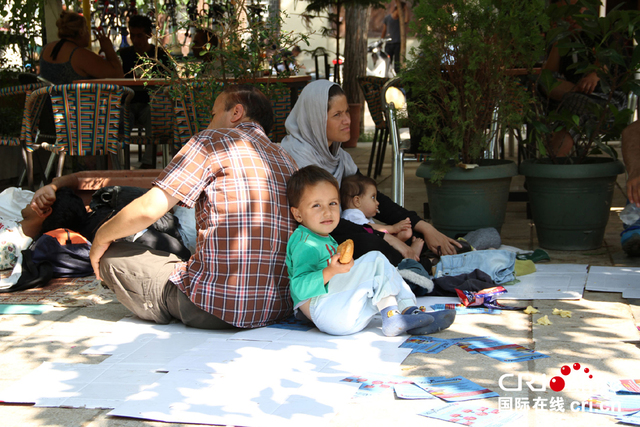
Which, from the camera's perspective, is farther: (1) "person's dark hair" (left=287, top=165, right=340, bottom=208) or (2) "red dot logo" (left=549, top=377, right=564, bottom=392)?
(1) "person's dark hair" (left=287, top=165, right=340, bottom=208)

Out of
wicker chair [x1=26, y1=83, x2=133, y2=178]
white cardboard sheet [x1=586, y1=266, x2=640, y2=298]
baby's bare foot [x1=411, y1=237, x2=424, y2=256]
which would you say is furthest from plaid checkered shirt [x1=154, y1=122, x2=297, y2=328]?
wicker chair [x1=26, y1=83, x2=133, y2=178]

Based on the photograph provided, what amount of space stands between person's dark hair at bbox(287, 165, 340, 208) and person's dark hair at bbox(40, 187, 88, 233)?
1755 millimetres

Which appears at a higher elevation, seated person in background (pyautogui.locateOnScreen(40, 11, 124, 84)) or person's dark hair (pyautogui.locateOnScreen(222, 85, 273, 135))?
seated person in background (pyautogui.locateOnScreen(40, 11, 124, 84))

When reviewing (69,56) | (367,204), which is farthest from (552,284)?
(69,56)

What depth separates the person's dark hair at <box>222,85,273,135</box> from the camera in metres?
2.82

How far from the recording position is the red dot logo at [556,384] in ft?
6.73

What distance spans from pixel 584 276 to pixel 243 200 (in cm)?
193

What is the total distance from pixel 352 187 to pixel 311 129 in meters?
0.42

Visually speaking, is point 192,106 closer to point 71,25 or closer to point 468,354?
point 71,25

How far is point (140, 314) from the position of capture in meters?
2.89

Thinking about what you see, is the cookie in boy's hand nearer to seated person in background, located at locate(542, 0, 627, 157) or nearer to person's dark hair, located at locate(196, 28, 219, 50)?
seated person in background, located at locate(542, 0, 627, 157)

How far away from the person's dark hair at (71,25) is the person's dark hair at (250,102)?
12.7 feet

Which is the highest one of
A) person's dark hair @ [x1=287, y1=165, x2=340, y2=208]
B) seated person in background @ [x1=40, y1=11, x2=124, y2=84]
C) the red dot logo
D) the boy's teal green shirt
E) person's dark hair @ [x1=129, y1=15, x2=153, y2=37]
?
person's dark hair @ [x1=129, y1=15, x2=153, y2=37]

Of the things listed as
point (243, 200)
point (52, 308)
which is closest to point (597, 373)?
point (243, 200)
